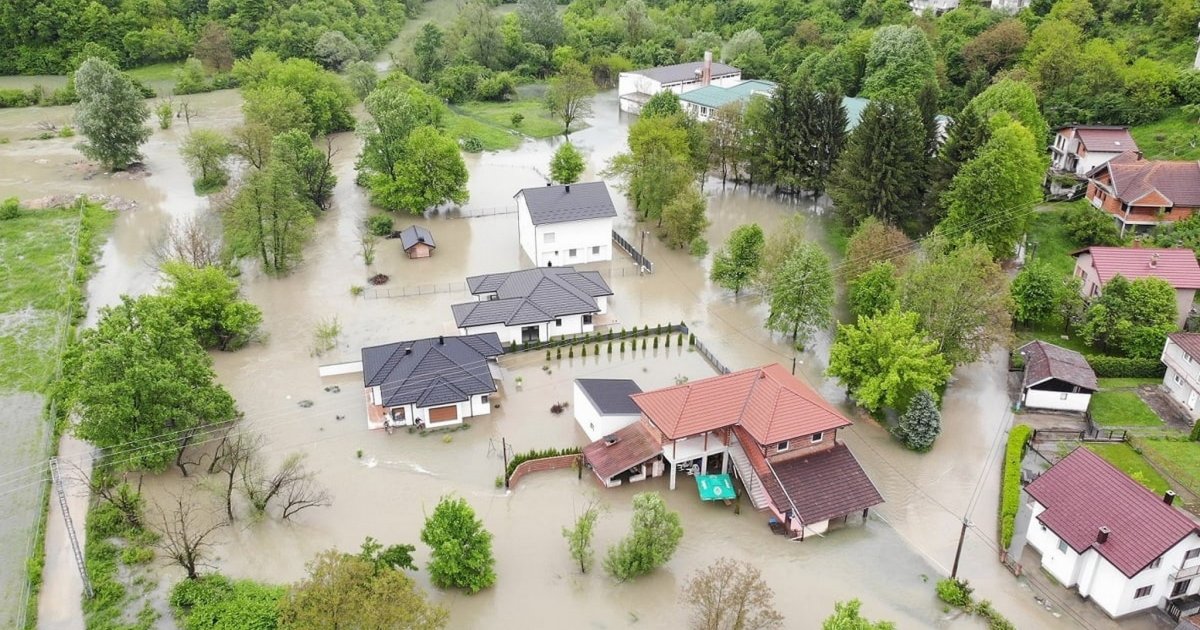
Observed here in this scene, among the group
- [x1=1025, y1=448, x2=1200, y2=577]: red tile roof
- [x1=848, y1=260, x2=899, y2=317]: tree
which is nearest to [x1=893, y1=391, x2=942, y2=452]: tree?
[x1=1025, y1=448, x2=1200, y2=577]: red tile roof

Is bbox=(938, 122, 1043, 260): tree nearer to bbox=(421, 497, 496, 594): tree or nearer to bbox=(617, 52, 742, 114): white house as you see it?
bbox=(421, 497, 496, 594): tree

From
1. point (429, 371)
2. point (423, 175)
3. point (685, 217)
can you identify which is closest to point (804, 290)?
point (685, 217)

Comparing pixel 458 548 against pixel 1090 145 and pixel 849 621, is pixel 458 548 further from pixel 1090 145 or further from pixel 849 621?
pixel 1090 145

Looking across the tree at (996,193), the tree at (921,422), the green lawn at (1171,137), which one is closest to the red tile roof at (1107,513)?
the tree at (921,422)

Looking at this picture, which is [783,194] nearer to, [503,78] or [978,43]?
[978,43]

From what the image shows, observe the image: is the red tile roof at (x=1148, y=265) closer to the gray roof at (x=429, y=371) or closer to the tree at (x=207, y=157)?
the gray roof at (x=429, y=371)

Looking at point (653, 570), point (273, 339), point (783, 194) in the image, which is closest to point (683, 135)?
point (783, 194)
